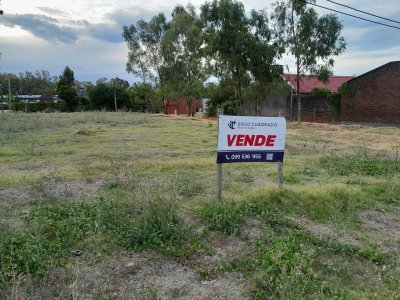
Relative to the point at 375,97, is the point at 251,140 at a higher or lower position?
lower

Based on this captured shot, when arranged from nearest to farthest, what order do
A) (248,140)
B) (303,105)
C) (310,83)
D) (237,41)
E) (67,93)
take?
(248,140) < (237,41) < (303,105) < (310,83) < (67,93)

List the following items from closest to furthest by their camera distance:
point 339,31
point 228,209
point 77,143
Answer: point 228,209 < point 77,143 < point 339,31

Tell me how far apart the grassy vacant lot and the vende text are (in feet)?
2.56

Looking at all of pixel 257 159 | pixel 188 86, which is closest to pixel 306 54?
pixel 188 86

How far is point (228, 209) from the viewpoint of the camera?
462 centimetres

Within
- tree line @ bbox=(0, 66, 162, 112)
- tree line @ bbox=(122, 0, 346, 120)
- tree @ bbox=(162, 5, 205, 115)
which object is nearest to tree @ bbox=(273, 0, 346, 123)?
tree line @ bbox=(122, 0, 346, 120)

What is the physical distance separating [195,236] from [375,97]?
23.5 m

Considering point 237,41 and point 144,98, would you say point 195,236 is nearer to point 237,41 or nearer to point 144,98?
point 237,41

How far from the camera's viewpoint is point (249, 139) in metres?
5.15

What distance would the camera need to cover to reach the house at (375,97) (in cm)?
2275

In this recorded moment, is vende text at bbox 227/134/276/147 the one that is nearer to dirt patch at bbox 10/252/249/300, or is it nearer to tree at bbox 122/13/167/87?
dirt patch at bbox 10/252/249/300

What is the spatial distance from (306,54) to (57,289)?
21.1 meters

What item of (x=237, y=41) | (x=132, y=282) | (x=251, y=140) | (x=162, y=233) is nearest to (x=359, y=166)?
(x=251, y=140)

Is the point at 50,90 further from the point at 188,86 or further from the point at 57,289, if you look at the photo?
the point at 57,289
